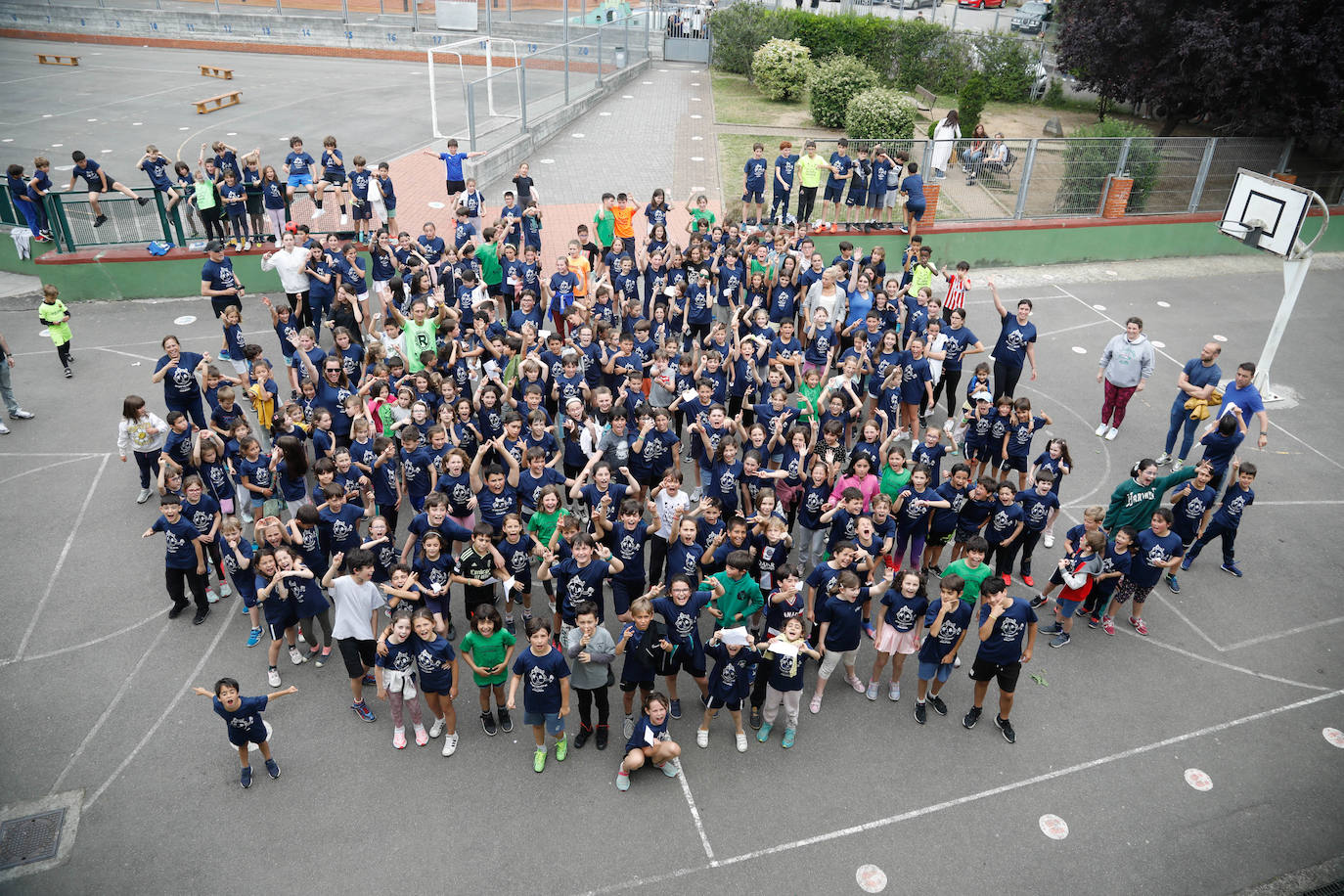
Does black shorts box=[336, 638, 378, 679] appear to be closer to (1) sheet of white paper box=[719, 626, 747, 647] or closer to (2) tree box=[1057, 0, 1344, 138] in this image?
(1) sheet of white paper box=[719, 626, 747, 647]

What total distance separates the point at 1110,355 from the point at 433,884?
10921mm

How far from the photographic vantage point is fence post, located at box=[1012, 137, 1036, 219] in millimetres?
18438

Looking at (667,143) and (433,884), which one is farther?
(667,143)

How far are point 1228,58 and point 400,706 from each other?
68.8 ft

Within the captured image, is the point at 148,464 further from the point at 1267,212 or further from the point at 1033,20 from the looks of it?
the point at 1033,20

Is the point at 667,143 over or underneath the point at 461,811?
over

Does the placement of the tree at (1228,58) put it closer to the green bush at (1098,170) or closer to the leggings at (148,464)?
the green bush at (1098,170)

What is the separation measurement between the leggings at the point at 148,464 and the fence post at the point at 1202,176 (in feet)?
70.3

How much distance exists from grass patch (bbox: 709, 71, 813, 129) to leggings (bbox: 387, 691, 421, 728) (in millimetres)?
21042

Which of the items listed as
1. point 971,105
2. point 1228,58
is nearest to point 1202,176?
point 1228,58

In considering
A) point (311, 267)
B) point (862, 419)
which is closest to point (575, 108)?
point (311, 267)

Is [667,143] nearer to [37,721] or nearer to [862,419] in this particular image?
[862,419]

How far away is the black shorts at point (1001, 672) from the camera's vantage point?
25.4 feet

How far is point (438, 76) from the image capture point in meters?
34.2
